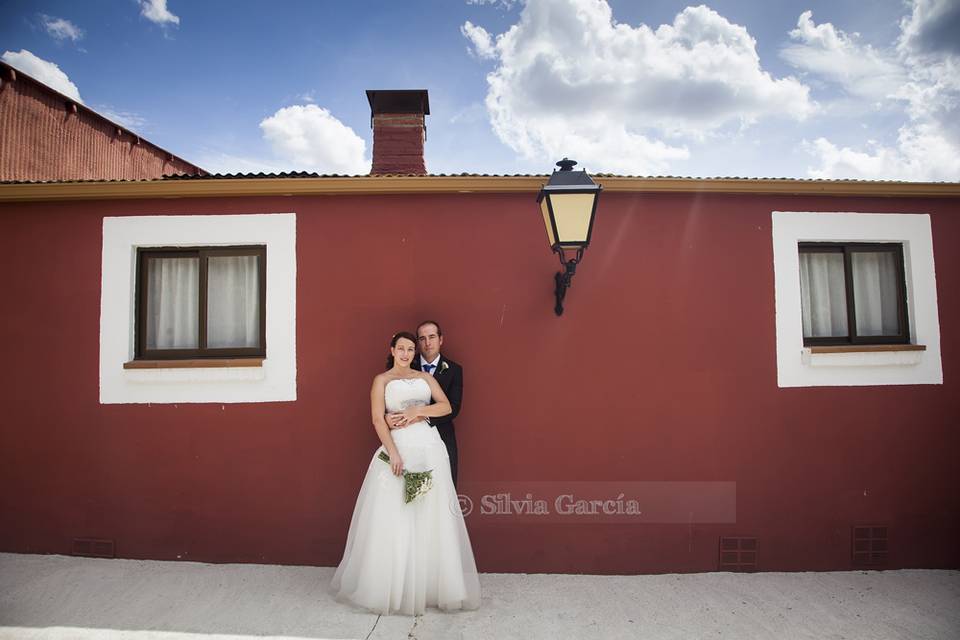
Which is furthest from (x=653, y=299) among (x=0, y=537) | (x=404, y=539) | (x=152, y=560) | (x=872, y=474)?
(x=0, y=537)

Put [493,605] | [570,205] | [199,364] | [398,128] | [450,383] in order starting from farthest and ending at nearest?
[398,128] < [199,364] < [450,383] < [493,605] < [570,205]

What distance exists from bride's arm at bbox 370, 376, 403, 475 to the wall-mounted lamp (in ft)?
5.02

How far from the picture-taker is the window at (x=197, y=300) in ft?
12.5

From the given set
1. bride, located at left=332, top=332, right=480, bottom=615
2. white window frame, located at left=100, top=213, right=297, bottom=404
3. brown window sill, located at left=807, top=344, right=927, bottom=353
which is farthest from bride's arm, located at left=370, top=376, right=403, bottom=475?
brown window sill, located at left=807, top=344, right=927, bottom=353

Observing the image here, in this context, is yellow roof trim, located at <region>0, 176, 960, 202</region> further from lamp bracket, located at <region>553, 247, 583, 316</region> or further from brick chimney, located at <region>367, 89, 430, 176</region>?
brick chimney, located at <region>367, 89, 430, 176</region>

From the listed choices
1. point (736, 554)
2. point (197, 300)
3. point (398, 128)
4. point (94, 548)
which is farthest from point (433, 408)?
point (398, 128)

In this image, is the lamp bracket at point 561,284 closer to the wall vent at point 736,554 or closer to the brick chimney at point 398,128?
the wall vent at point 736,554

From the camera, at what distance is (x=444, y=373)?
3.42m

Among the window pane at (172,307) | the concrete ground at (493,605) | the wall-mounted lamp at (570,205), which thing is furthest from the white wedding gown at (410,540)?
the window pane at (172,307)

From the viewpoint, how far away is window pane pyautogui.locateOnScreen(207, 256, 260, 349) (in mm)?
3814

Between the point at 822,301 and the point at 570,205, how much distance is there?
2478 mm

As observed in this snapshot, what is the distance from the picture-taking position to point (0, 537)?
3.74 m

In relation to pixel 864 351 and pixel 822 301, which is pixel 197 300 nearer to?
pixel 822 301

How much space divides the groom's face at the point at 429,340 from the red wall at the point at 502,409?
9.9 inches
